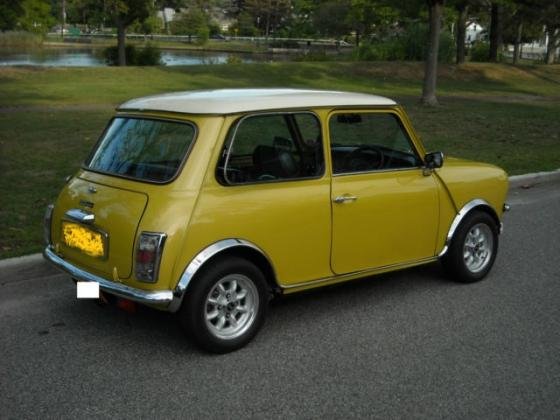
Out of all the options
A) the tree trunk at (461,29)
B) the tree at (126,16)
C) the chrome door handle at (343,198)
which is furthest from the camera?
the tree trunk at (461,29)

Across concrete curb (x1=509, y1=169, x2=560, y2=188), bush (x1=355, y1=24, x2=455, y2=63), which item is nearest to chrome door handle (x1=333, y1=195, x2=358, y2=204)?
concrete curb (x1=509, y1=169, x2=560, y2=188)

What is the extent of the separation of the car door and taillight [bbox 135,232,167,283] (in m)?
1.32

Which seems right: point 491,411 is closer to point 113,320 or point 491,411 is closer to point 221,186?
point 221,186

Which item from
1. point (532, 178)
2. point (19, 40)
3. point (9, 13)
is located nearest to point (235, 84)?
point (9, 13)

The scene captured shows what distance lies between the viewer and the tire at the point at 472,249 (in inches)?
226

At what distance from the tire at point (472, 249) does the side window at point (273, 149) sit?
1.52m

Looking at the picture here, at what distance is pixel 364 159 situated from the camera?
5.29 m

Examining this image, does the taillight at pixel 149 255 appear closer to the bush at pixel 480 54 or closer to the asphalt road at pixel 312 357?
the asphalt road at pixel 312 357

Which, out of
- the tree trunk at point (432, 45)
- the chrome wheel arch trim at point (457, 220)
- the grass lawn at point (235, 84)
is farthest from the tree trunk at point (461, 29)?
the chrome wheel arch trim at point (457, 220)

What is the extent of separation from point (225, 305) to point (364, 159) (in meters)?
1.63

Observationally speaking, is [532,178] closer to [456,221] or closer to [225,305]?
[456,221]

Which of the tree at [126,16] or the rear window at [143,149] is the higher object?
the tree at [126,16]

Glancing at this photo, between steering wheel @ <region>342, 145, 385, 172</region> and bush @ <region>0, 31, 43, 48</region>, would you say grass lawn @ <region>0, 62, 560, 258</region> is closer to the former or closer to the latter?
steering wheel @ <region>342, 145, 385, 172</region>

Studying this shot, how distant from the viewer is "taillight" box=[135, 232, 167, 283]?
4074 millimetres
